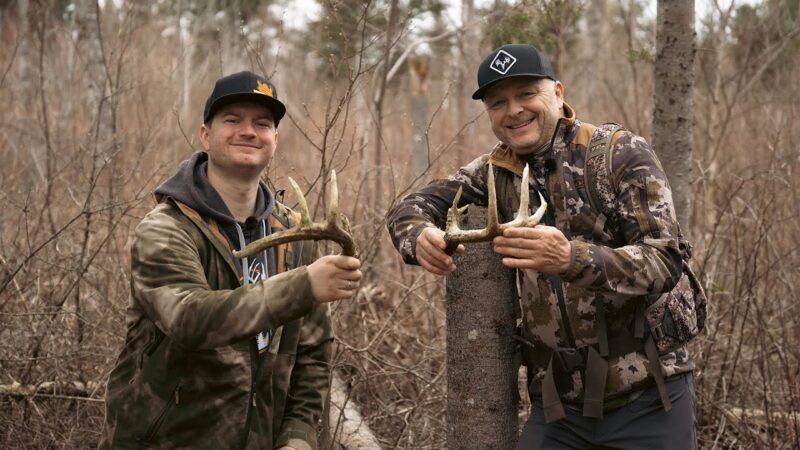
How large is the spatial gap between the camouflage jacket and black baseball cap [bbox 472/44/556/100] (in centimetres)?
23

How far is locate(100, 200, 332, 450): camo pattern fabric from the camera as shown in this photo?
2.67 meters

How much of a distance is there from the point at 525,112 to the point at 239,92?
1.16 meters

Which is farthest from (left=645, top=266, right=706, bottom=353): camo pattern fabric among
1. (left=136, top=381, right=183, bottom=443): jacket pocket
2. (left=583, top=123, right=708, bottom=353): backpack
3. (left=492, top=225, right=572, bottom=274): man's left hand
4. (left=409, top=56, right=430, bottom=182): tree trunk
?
(left=409, top=56, right=430, bottom=182): tree trunk

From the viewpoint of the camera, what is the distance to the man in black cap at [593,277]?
294cm

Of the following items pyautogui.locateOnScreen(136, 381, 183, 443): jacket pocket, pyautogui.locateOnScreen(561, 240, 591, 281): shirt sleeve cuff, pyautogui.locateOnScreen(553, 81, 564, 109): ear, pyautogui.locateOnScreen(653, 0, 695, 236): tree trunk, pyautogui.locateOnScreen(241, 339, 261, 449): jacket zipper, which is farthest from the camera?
pyautogui.locateOnScreen(653, 0, 695, 236): tree trunk

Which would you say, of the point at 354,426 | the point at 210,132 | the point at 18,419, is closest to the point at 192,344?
the point at 210,132

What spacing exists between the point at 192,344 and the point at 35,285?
3631mm

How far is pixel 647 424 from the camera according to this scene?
10.2ft

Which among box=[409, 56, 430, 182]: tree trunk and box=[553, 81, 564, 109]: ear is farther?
box=[409, 56, 430, 182]: tree trunk

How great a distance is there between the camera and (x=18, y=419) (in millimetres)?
5047

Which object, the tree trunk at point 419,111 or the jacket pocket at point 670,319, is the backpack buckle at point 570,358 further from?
the tree trunk at point 419,111

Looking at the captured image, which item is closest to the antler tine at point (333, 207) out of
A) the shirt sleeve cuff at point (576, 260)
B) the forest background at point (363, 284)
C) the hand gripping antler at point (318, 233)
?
the hand gripping antler at point (318, 233)

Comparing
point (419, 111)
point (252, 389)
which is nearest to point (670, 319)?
point (252, 389)

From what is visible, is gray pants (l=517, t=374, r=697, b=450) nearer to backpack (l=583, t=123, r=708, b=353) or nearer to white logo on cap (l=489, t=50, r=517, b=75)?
backpack (l=583, t=123, r=708, b=353)
